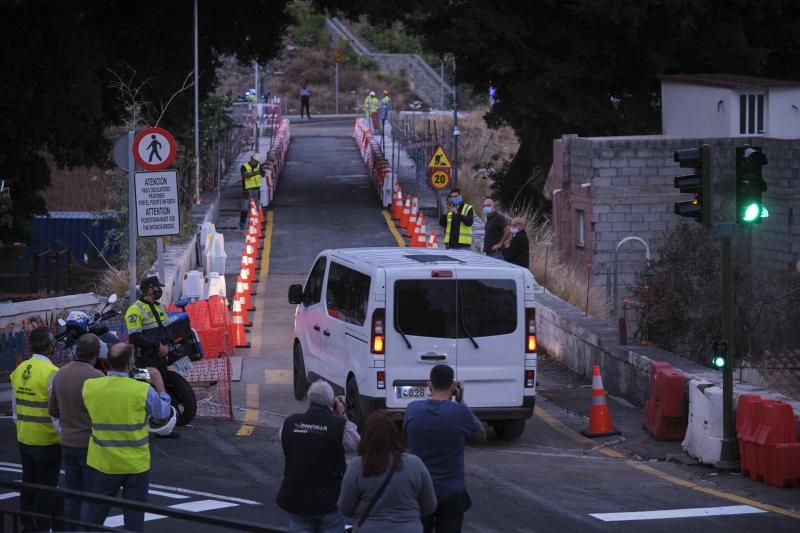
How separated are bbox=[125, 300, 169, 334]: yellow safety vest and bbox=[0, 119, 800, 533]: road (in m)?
1.24

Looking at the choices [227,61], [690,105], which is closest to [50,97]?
[690,105]

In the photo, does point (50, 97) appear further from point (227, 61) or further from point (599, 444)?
point (227, 61)

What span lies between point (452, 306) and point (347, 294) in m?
1.48

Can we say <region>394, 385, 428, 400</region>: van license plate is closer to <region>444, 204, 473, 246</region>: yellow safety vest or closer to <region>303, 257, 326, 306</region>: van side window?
<region>303, 257, 326, 306</region>: van side window

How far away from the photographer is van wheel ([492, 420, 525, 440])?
15.6 m

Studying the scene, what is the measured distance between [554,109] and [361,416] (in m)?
23.9

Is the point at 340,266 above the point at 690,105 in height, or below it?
below

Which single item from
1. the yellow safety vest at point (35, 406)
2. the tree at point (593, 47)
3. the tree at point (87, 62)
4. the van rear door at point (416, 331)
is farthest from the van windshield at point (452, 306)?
the tree at point (593, 47)

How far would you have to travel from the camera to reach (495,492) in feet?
41.9

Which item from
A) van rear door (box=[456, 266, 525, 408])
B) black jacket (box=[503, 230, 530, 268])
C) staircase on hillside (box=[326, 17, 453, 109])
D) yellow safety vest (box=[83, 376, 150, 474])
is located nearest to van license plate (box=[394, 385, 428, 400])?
van rear door (box=[456, 266, 525, 408])

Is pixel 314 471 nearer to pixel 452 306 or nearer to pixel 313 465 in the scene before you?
pixel 313 465

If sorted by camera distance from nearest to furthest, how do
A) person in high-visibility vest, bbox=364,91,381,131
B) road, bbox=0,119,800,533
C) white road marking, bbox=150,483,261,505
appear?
road, bbox=0,119,800,533
white road marking, bbox=150,483,261,505
person in high-visibility vest, bbox=364,91,381,131

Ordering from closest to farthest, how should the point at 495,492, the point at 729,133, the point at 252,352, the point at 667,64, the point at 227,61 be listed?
1. the point at 495,492
2. the point at 252,352
3. the point at 729,133
4. the point at 667,64
5. the point at 227,61

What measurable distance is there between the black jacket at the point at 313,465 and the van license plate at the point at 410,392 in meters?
6.30
